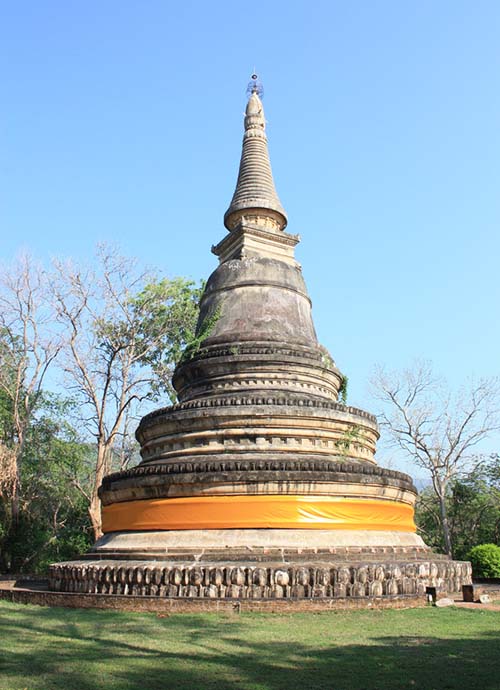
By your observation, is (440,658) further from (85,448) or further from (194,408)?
(85,448)

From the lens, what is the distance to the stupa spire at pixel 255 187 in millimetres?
22312

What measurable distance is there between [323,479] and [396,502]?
8.43ft

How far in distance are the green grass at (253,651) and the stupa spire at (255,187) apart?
14961 mm

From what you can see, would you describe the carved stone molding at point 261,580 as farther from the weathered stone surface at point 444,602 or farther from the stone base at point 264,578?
the weathered stone surface at point 444,602

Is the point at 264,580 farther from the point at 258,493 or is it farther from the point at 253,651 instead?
the point at 253,651

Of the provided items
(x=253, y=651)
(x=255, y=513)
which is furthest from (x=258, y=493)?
(x=253, y=651)

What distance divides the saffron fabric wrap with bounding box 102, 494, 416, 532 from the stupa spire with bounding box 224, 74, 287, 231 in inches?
456

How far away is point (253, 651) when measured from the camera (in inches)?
281

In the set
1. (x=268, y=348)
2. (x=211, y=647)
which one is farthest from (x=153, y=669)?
(x=268, y=348)

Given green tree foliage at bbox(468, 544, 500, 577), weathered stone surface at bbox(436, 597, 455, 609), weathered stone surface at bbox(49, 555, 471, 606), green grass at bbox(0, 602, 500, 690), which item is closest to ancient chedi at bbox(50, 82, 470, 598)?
weathered stone surface at bbox(49, 555, 471, 606)

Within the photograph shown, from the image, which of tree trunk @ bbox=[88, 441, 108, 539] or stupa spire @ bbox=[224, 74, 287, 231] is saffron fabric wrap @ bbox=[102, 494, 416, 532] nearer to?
tree trunk @ bbox=[88, 441, 108, 539]

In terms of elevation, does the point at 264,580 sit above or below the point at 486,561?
above

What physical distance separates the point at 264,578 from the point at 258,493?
2.29 metres

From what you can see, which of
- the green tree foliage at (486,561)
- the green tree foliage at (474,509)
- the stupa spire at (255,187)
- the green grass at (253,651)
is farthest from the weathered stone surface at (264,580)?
the green tree foliage at (474,509)
